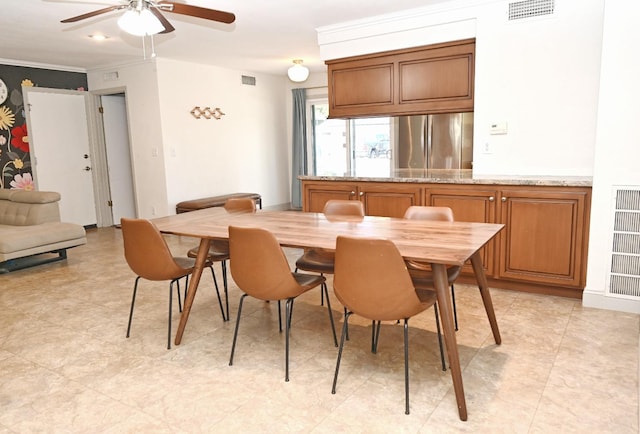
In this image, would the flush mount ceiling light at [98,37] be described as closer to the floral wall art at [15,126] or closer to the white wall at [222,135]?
the white wall at [222,135]

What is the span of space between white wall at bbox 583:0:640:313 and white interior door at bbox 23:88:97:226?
6931mm

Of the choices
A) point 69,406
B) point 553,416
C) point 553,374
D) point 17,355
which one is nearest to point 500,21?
point 553,374

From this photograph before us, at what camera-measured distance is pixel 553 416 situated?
6.65 feet

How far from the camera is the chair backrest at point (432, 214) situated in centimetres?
295

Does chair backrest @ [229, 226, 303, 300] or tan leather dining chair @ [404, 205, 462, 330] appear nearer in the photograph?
chair backrest @ [229, 226, 303, 300]

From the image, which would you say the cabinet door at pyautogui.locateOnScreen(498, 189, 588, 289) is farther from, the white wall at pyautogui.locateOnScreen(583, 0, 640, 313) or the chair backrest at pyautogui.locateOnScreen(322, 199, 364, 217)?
the chair backrest at pyautogui.locateOnScreen(322, 199, 364, 217)

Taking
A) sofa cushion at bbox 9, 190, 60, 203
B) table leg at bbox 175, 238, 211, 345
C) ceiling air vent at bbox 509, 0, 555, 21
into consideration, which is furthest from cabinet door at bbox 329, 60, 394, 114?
sofa cushion at bbox 9, 190, 60, 203

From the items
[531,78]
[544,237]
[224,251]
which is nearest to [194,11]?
[224,251]

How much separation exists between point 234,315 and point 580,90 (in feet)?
10.6

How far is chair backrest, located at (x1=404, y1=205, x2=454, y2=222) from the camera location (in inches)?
116

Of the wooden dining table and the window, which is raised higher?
the window

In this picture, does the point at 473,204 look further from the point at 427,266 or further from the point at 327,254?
the point at 327,254

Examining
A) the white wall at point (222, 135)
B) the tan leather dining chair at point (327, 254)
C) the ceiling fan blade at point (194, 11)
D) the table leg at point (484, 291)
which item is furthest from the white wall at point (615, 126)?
the white wall at point (222, 135)

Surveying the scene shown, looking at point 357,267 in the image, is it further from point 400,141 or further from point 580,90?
point 400,141
